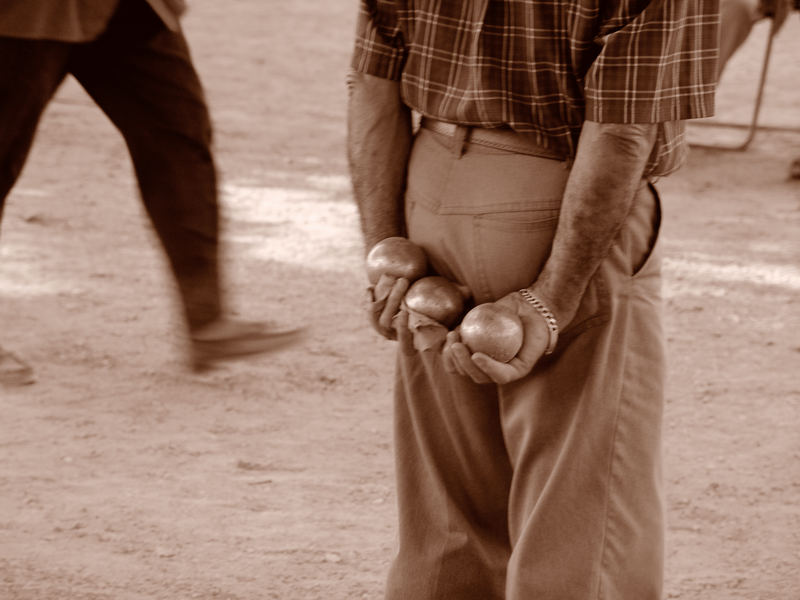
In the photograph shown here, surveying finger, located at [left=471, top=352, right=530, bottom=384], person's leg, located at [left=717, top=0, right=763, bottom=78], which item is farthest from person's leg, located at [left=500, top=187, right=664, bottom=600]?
person's leg, located at [left=717, top=0, right=763, bottom=78]

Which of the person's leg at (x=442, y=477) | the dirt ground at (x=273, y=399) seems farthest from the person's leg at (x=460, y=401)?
the dirt ground at (x=273, y=399)

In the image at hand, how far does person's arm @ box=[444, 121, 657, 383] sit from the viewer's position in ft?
5.56

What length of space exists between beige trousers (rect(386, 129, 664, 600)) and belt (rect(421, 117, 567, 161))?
0.4 inches

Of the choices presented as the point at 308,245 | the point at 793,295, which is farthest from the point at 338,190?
the point at 793,295

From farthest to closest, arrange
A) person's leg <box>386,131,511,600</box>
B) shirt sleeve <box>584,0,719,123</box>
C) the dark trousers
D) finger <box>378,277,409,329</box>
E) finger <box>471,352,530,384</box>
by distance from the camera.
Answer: the dark trousers
person's leg <box>386,131,511,600</box>
finger <box>378,277,409,329</box>
finger <box>471,352,530,384</box>
shirt sleeve <box>584,0,719,123</box>

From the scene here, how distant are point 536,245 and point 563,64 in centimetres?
27

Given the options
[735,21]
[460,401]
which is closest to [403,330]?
[460,401]

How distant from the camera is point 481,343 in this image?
174cm

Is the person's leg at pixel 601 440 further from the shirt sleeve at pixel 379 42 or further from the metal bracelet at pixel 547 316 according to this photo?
the shirt sleeve at pixel 379 42

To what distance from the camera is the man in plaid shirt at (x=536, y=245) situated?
5.53 feet

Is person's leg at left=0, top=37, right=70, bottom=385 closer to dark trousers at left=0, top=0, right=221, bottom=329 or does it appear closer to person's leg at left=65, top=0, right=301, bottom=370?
dark trousers at left=0, top=0, right=221, bottom=329

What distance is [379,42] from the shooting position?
196 cm

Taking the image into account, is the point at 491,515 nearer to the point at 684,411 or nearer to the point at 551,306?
the point at 551,306

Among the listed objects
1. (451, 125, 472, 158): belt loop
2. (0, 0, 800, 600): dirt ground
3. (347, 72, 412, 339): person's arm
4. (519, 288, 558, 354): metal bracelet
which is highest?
(451, 125, 472, 158): belt loop
